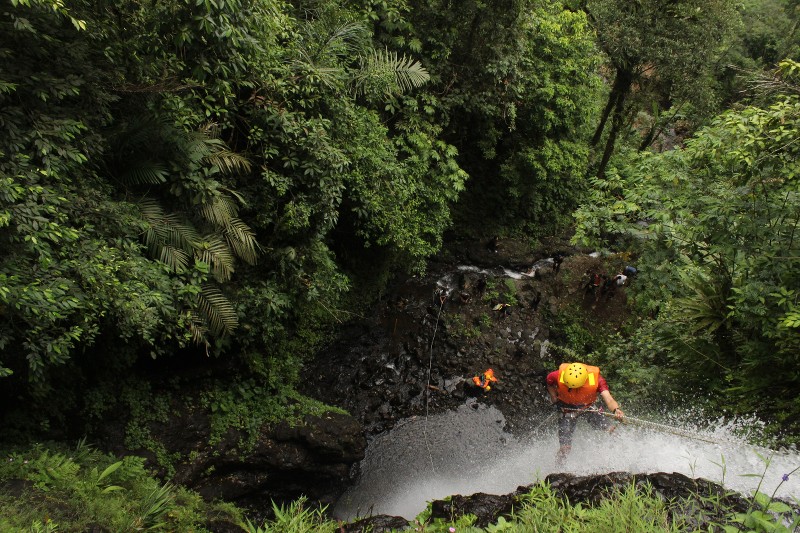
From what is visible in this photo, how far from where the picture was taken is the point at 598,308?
482 inches

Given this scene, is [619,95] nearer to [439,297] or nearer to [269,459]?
[439,297]

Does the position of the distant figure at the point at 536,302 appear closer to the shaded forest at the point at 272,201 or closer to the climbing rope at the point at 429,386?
the shaded forest at the point at 272,201

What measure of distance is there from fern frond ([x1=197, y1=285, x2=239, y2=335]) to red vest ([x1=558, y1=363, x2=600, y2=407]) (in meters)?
4.82

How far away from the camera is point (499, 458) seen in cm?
832

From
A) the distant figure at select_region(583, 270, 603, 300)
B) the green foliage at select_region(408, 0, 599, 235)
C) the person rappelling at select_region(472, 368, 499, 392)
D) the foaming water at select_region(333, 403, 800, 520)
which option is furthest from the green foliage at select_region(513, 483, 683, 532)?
the green foliage at select_region(408, 0, 599, 235)

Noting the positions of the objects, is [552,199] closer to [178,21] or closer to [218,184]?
[218,184]

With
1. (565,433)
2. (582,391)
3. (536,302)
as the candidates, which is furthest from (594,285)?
(582,391)

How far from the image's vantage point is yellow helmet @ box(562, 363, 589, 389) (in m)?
6.58

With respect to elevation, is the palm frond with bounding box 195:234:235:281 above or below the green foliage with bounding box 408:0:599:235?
below

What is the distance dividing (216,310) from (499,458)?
18.3 feet

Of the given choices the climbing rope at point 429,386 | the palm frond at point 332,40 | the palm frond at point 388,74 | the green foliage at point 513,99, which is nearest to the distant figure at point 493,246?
the green foliage at point 513,99

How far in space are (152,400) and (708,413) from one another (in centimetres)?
818

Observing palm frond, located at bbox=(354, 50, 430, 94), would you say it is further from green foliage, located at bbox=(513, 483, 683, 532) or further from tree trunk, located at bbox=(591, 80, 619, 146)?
tree trunk, located at bbox=(591, 80, 619, 146)

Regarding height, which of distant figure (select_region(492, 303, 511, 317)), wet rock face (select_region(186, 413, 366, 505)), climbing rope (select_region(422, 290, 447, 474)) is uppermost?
distant figure (select_region(492, 303, 511, 317))
